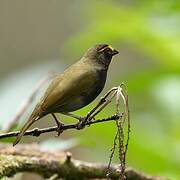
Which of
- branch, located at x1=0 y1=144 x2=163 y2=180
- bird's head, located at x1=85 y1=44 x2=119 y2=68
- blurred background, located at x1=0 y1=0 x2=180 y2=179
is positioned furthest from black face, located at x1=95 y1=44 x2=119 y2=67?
blurred background, located at x1=0 y1=0 x2=180 y2=179

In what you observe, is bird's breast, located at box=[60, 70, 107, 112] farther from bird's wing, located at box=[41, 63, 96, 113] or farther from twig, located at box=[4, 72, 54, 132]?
twig, located at box=[4, 72, 54, 132]

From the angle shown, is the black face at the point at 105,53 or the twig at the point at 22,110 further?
the twig at the point at 22,110

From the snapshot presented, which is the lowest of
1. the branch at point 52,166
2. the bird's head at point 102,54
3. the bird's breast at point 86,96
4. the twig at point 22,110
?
the branch at point 52,166

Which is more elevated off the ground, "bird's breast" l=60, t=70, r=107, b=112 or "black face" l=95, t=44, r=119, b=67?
"black face" l=95, t=44, r=119, b=67

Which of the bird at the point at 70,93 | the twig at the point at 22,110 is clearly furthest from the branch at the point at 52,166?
the bird at the point at 70,93

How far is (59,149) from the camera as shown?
134 inches

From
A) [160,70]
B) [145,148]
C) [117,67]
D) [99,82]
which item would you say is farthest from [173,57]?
[117,67]

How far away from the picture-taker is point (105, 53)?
9.66 feet

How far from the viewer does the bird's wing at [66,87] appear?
2.68m

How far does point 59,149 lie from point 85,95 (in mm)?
781

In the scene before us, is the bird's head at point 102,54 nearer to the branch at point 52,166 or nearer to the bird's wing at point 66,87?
the bird's wing at point 66,87

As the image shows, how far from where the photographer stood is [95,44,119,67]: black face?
291 centimetres

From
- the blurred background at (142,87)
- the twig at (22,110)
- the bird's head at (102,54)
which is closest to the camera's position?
the bird's head at (102,54)

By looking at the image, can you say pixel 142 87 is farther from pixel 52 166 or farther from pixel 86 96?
pixel 86 96
